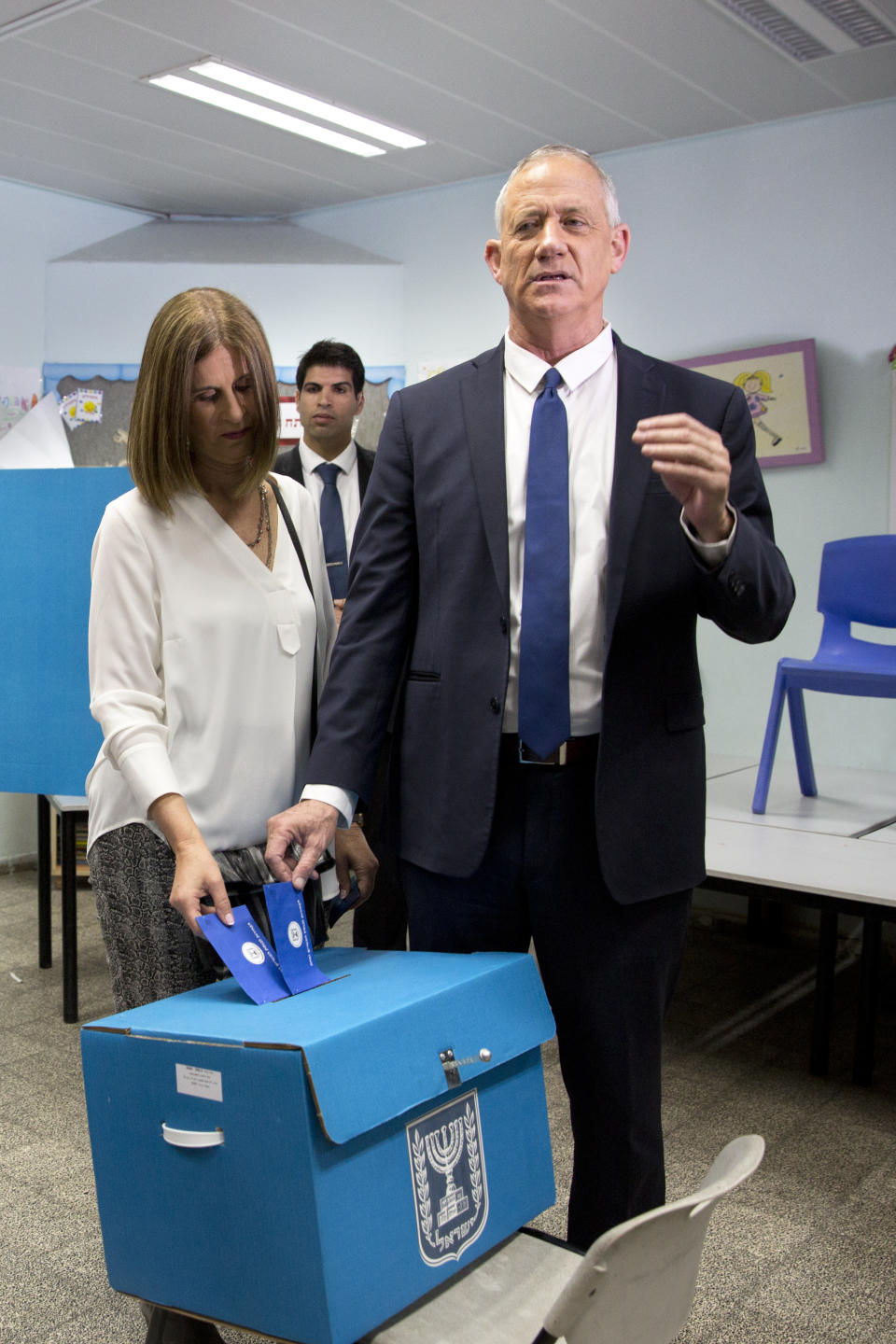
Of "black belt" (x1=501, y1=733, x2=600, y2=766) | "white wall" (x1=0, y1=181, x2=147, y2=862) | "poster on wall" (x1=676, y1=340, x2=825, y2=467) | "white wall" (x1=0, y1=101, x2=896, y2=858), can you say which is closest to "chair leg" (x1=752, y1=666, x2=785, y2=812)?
"white wall" (x1=0, y1=101, x2=896, y2=858)

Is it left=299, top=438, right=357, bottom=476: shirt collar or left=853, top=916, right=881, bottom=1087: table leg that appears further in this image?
left=299, top=438, right=357, bottom=476: shirt collar

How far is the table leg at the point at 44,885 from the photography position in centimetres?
372

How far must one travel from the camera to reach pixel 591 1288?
887 millimetres

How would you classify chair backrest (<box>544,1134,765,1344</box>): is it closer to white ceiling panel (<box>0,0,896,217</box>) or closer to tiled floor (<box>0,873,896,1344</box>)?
tiled floor (<box>0,873,896,1344</box>)

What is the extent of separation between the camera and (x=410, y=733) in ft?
4.63

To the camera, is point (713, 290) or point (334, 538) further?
point (713, 290)

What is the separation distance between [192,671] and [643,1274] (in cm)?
81

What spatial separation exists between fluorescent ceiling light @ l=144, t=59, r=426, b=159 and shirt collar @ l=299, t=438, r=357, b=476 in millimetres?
1581

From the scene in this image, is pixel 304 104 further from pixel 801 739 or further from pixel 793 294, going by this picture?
pixel 801 739

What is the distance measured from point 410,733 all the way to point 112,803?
0.38 metres

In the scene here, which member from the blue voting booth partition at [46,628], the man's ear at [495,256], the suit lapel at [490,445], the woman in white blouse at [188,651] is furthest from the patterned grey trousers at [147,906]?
the blue voting booth partition at [46,628]

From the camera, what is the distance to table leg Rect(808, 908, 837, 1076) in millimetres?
2939

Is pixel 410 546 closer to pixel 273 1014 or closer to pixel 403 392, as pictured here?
pixel 403 392

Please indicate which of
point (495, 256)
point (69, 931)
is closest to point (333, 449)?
point (69, 931)
